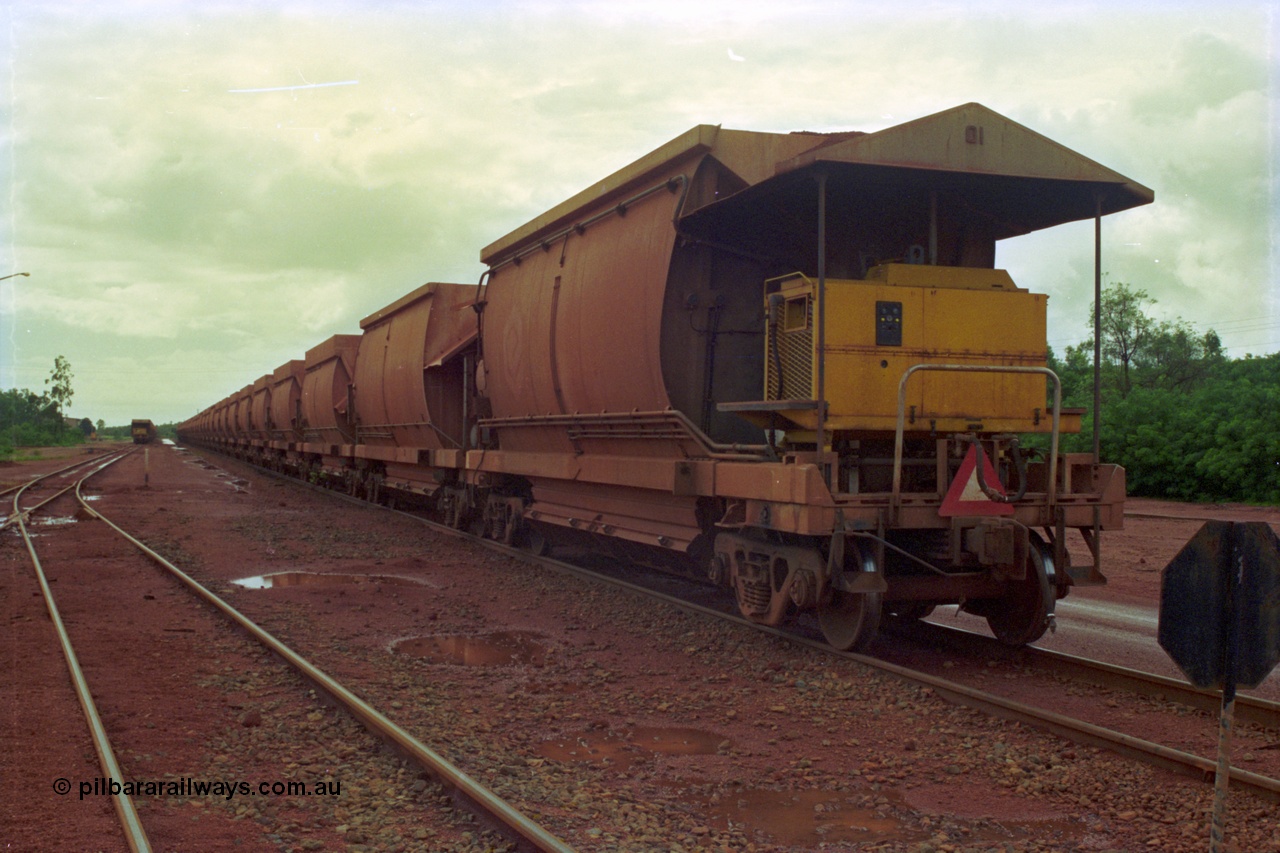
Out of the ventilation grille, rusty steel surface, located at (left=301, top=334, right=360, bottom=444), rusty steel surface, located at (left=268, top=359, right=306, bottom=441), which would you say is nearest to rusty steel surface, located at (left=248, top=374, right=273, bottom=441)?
rusty steel surface, located at (left=268, top=359, right=306, bottom=441)

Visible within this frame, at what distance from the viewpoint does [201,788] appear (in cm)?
454

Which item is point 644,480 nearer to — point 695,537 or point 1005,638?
point 695,537

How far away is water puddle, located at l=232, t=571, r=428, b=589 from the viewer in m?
10.6

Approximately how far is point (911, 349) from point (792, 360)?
82cm

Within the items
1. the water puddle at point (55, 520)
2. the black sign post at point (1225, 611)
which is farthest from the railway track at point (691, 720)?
the water puddle at point (55, 520)

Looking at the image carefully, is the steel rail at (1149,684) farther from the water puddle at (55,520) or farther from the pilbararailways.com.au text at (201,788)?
the water puddle at (55,520)

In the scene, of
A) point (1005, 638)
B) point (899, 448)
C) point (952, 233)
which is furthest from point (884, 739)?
point (952, 233)

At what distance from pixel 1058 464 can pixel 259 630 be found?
6.29m

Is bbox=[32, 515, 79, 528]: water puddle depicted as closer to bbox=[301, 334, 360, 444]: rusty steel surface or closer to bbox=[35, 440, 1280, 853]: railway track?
bbox=[301, 334, 360, 444]: rusty steel surface

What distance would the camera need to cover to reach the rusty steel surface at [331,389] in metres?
22.0

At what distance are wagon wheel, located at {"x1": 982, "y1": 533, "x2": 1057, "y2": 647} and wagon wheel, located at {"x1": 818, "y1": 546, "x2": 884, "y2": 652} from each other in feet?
3.58

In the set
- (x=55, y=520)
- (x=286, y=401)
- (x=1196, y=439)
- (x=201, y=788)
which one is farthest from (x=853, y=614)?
(x=286, y=401)

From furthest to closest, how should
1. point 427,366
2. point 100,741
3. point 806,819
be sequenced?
point 427,366, point 100,741, point 806,819

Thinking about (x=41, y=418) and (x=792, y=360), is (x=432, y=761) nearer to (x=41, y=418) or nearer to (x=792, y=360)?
(x=792, y=360)
